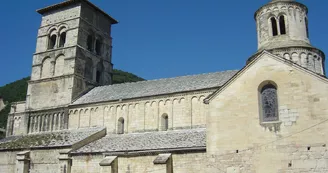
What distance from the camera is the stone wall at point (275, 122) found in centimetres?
1491

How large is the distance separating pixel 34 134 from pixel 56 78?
5.38 metres

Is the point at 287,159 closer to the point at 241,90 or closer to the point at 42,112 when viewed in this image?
the point at 241,90

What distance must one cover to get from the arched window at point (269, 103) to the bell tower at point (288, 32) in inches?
227

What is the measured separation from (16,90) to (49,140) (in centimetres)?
4722

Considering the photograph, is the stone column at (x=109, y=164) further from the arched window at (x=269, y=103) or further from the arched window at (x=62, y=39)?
the arched window at (x=62, y=39)

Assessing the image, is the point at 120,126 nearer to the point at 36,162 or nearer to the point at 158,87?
the point at 158,87

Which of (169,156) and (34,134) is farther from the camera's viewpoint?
(34,134)

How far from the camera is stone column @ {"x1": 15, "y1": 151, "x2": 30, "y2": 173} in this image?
Answer: 81.1ft

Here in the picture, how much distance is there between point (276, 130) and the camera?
15.5 m

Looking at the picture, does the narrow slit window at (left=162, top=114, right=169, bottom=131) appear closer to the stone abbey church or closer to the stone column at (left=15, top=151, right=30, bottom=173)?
the stone abbey church

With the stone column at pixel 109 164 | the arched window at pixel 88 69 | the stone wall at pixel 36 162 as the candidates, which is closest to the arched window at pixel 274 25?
the stone column at pixel 109 164

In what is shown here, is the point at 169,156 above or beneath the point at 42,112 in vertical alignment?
beneath

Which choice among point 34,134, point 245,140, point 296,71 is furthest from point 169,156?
point 34,134

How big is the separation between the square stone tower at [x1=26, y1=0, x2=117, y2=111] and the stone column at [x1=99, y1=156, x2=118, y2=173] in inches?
410
